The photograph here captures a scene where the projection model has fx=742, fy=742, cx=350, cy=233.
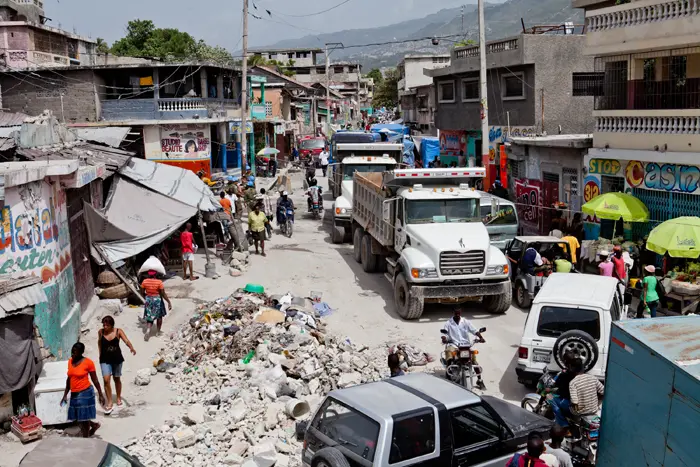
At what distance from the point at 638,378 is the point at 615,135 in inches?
518

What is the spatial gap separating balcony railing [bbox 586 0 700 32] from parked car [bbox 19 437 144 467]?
15143 millimetres

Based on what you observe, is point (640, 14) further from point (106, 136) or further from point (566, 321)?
point (106, 136)

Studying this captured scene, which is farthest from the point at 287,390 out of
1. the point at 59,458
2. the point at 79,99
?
the point at 79,99

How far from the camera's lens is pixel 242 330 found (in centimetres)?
1312

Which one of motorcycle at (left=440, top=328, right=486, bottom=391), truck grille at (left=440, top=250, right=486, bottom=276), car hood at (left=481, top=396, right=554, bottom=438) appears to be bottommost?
motorcycle at (left=440, top=328, right=486, bottom=391)

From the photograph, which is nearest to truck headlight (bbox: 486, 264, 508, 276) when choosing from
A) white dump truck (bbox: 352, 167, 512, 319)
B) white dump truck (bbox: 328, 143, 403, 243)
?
white dump truck (bbox: 352, 167, 512, 319)

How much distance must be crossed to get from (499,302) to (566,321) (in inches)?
168

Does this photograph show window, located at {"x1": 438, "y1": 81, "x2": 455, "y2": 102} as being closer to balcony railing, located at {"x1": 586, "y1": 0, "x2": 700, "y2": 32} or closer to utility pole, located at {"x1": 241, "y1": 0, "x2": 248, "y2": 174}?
utility pole, located at {"x1": 241, "y1": 0, "x2": 248, "y2": 174}

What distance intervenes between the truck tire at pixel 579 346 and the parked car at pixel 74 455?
5.69 m

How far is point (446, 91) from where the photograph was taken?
1420 inches

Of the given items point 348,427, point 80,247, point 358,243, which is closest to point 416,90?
point 358,243

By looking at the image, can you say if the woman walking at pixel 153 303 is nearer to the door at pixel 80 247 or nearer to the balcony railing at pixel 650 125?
the door at pixel 80 247

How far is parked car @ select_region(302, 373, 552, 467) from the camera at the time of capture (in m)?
6.87

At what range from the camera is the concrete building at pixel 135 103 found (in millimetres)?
33781
